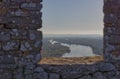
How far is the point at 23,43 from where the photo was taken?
6.41 m

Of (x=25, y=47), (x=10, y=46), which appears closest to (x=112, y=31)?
(x=25, y=47)

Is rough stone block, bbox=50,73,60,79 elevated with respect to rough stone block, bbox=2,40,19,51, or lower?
lower

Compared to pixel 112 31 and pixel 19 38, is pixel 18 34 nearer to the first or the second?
pixel 19 38

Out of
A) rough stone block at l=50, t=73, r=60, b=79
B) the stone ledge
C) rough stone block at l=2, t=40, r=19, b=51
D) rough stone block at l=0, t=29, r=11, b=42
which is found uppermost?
rough stone block at l=0, t=29, r=11, b=42

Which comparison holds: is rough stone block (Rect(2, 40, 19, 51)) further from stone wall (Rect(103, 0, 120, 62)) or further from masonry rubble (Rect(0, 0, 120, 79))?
stone wall (Rect(103, 0, 120, 62))

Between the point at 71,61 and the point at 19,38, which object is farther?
the point at 71,61

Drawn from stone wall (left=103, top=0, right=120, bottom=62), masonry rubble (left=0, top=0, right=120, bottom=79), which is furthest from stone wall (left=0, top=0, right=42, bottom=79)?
stone wall (left=103, top=0, right=120, bottom=62)

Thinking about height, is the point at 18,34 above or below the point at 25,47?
above

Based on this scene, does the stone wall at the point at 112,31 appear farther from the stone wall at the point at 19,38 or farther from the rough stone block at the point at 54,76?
the stone wall at the point at 19,38

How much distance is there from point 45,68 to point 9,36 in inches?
33.4

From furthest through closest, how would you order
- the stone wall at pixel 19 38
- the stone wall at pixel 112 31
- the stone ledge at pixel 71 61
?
the stone ledge at pixel 71 61
the stone wall at pixel 112 31
the stone wall at pixel 19 38

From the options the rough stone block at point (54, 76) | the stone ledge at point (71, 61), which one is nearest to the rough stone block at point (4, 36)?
the stone ledge at point (71, 61)

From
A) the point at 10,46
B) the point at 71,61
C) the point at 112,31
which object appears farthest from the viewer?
the point at 71,61

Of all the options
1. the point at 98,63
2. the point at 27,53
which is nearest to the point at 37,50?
the point at 27,53
